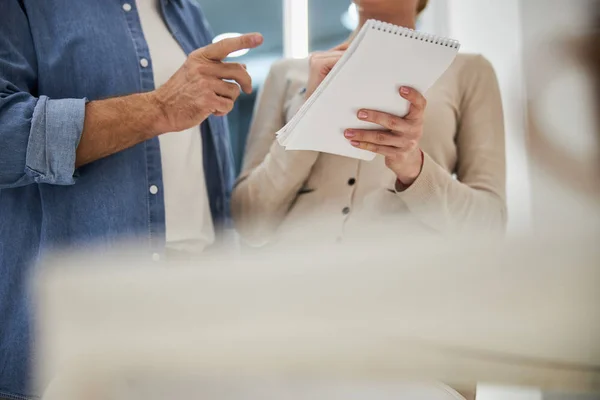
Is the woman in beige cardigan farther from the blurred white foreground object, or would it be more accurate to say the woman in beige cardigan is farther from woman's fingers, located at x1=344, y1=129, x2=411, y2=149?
the blurred white foreground object

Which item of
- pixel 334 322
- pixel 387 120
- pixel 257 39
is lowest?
pixel 334 322

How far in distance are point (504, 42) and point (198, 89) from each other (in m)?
0.87

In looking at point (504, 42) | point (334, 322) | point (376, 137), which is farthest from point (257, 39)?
point (504, 42)

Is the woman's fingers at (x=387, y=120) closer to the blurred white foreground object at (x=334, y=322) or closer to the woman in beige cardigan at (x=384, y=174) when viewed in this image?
the woman in beige cardigan at (x=384, y=174)

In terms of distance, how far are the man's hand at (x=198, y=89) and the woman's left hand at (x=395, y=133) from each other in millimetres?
202

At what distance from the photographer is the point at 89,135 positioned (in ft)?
2.80

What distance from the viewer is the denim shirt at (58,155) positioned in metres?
0.82

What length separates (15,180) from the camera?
0.82 m

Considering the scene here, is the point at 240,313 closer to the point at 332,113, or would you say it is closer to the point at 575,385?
the point at 575,385

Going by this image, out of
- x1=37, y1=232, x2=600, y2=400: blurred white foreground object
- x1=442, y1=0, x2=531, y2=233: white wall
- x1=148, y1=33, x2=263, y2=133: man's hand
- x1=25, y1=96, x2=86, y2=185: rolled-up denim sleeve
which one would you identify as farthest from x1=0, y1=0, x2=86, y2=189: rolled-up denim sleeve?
x1=442, y1=0, x2=531, y2=233: white wall

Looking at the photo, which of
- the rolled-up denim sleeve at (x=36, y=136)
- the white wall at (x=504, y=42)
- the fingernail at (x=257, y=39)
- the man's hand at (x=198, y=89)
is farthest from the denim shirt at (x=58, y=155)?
the white wall at (x=504, y=42)

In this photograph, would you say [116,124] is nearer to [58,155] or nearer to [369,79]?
[58,155]

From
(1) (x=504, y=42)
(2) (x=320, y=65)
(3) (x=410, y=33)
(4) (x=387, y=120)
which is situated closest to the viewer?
(3) (x=410, y=33)

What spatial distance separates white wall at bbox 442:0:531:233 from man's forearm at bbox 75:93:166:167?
1.98 ft
